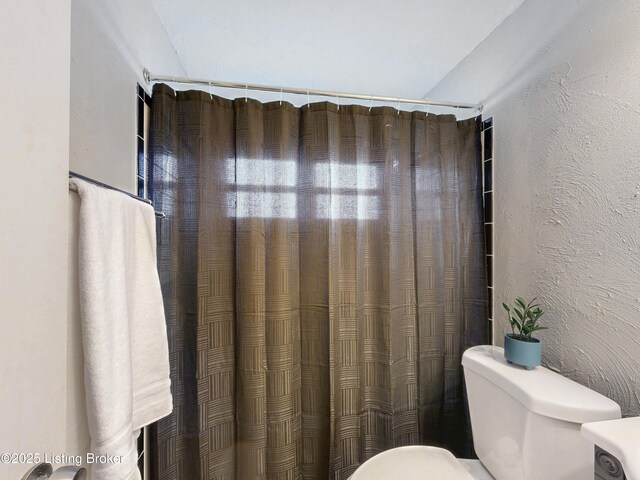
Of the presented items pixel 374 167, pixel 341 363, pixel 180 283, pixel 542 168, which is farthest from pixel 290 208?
pixel 542 168

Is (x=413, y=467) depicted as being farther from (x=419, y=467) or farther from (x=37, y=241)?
(x=37, y=241)

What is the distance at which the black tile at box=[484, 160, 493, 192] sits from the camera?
1.32 metres

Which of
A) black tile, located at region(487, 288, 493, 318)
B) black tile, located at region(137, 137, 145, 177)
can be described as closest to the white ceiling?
black tile, located at region(137, 137, 145, 177)

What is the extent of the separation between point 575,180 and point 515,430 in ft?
2.77

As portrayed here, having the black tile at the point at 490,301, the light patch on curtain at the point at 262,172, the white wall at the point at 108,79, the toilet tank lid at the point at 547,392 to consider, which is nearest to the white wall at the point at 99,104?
the white wall at the point at 108,79

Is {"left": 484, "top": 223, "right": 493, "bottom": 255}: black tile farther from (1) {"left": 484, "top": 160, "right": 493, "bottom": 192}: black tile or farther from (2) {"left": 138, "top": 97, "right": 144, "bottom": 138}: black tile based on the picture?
(2) {"left": 138, "top": 97, "right": 144, "bottom": 138}: black tile

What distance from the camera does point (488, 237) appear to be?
1.32 meters

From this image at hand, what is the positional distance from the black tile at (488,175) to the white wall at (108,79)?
1.59m

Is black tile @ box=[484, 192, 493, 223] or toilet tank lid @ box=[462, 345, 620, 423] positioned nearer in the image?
toilet tank lid @ box=[462, 345, 620, 423]

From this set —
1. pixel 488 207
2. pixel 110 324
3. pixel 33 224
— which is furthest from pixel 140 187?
pixel 488 207

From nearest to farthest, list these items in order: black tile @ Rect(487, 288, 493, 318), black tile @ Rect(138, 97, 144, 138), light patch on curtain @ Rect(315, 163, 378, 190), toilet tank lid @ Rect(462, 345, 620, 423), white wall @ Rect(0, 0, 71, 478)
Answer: white wall @ Rect(0, 0, 71, 478), toilet tank lid @ Rect(462, 345, 620, 423), black tile @ Rect(138, 97, 144, 138), light patch on curtain @ Rect(315, 163, 378, 190), black tile @ Rect(487, 288, 493, 318)

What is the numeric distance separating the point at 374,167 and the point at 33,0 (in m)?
1.10

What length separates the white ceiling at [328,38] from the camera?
3.60 ft

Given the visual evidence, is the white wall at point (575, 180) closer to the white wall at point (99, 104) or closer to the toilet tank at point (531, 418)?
the toilet tank at point (531, 418)
